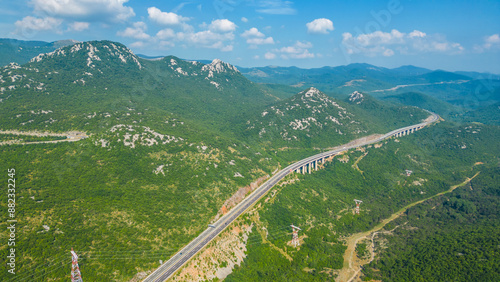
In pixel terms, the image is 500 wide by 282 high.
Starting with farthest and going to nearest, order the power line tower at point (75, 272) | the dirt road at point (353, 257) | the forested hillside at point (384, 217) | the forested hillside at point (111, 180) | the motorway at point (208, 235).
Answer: the dirt road at point (353, 257)
the forested hillside at point (384, 217)
the motorway at point (208, 235)
the forested hillside at point (111, 180)
the power line tower at point (75, 272)

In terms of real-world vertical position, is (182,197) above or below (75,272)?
above

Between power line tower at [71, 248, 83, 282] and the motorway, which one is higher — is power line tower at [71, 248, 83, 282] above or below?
above

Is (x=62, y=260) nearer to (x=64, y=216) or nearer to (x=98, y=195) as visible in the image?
(x=64, y=216)

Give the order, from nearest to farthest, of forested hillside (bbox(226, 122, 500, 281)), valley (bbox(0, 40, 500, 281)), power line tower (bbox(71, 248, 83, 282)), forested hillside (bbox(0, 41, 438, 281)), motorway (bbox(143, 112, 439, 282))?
power line tower (bbox(71, 248, 83, 282)) → forested hillside (bbox(0, 41, 438, 281)) → motorway (bbox(143, 112, 439, 282)) → valley (bbox(0, 40, 500, 281)) → forested hillside (bbox(226, 122, 500, 281))

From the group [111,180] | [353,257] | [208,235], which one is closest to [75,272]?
[208,235]

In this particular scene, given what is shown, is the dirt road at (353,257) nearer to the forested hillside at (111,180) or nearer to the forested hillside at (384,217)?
the forested hillside at (384,217)

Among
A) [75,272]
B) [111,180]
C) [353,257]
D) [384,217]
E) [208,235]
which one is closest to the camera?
[75,272]

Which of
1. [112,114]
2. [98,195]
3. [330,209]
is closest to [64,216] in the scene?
[98,195]

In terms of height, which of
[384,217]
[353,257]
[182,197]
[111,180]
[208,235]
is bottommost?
[353,257]

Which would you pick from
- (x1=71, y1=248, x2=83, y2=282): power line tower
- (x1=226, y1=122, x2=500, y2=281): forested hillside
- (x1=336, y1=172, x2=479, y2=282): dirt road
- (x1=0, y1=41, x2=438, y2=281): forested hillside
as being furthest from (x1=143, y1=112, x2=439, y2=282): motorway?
(x1=336, y1=172, x2=479, y2=282): dirt road

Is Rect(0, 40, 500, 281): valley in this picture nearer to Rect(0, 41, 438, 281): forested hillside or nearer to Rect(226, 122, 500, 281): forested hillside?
Rect(0, 41, 438, 281): forested hillside

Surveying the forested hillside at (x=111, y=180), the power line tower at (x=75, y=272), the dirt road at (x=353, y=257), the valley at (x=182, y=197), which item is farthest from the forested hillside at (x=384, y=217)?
the power line tower at (x=75, y=272)

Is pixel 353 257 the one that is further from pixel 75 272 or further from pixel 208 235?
pixel 75 272
